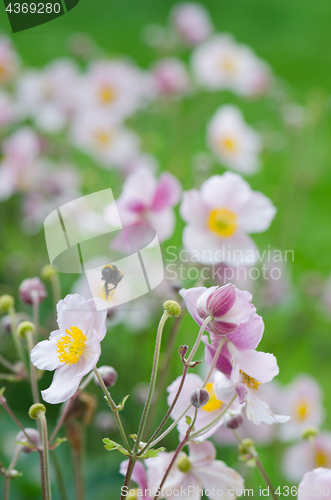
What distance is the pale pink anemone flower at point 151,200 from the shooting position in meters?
0.45

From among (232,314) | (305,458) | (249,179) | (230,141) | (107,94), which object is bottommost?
(249,179)

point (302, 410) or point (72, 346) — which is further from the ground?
point (72, 346)

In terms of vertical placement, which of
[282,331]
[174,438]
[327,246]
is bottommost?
[327,246]

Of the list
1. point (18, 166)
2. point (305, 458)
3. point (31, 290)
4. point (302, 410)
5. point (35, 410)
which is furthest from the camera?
point (18, 166)

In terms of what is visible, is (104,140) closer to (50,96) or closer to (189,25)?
(50,96)

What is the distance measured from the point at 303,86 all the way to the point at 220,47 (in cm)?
74

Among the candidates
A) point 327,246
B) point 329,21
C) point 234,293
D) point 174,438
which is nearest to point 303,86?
point 329,21

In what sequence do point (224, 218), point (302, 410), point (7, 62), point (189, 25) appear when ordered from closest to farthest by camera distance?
point (224, 218), point (302, 410), point (7, 62), point (189, 25)

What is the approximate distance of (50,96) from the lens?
2.93 ft

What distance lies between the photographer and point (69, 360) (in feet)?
0.93

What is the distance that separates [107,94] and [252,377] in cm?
74

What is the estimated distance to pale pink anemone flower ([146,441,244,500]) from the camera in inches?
12.2

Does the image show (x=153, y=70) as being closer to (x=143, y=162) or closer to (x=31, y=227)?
(x=143, y=162)

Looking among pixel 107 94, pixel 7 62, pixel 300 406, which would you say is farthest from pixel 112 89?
pixel 300 406
